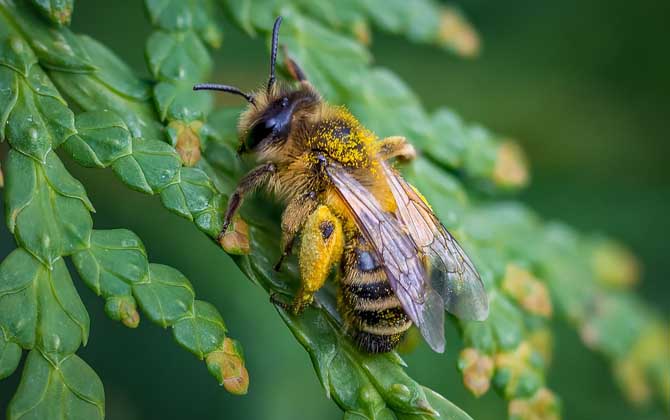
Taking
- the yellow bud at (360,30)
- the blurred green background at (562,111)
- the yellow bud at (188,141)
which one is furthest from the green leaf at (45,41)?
the blurred green background at (562,111)

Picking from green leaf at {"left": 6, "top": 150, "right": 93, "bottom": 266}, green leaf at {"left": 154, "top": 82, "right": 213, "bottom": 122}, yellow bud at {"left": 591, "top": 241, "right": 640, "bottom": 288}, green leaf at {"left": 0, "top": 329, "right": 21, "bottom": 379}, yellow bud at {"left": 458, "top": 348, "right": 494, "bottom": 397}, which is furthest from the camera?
yellow bud at {"left": 591, "top": 241, "right": 640, "bottom": 288}

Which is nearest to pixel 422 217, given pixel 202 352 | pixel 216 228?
pixel 216 228

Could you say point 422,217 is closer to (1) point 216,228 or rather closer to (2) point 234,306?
(1) point 216,228

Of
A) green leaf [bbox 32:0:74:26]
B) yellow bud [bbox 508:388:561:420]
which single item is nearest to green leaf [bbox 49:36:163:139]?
green leaf [bbox 32:0:74:26]

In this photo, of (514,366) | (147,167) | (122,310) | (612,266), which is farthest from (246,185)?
(612,266)

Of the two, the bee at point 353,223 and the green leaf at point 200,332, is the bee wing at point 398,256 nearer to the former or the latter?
the bee at point 353,223

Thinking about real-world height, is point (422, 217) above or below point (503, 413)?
above

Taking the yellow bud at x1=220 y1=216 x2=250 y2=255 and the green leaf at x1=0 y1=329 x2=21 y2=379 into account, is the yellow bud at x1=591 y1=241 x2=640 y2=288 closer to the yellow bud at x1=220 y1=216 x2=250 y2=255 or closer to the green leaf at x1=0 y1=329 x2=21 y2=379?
the yellow bud at x1=220 y1=216 x2=250 y2=255
